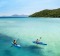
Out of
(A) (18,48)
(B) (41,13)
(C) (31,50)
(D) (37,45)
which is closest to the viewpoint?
(C) (31,50)

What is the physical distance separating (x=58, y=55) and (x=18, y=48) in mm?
5762

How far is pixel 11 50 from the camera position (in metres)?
21.4

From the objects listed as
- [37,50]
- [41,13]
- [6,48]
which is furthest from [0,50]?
[41,13]

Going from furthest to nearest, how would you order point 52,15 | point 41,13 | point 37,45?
point 41,13 < point 52,15 < point 37,45

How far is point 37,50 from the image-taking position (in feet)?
68.9

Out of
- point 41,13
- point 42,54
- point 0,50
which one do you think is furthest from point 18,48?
point 41,13

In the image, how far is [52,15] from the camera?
17338 centimetres

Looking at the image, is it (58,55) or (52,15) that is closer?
(58,55)

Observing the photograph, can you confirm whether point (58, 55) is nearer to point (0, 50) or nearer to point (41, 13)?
point (0, 50)

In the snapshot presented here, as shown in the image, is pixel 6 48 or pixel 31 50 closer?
pixel 31 50

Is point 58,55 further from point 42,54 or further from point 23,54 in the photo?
point 23,54

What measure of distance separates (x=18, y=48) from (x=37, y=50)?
109 inches

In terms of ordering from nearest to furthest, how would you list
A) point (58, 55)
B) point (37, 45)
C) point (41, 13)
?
point (58, 55), point (37, 45), point (41, 13)

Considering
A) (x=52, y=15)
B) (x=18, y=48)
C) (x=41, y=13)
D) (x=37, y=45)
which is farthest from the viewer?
(x=41, y=13)
